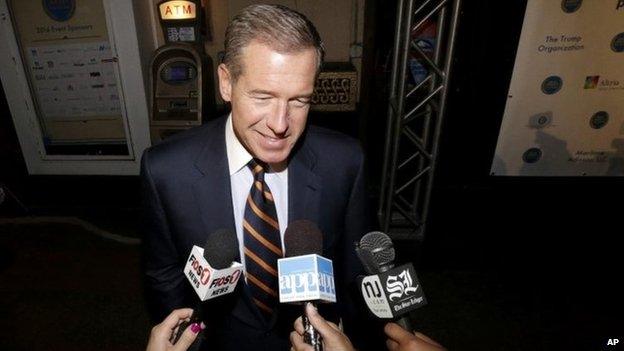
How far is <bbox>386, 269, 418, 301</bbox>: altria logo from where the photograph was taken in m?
1.19

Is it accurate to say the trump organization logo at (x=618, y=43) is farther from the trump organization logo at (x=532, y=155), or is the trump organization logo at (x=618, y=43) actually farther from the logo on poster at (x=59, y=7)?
the logo on poster at (x=59, y=7)

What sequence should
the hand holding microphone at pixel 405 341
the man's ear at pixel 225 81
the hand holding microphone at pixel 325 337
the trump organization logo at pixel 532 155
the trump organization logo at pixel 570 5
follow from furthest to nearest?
the trump organization logo at pixel 532 155 → the trump organization logo at pixel 570 5 → the man's ear at pixel 225 81 → the hand holding microphone at pixel 405 341 → the hand holding microphone at pixel 325 337

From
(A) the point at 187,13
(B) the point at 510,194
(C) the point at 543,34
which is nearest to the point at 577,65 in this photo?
(C) the point at 543,34

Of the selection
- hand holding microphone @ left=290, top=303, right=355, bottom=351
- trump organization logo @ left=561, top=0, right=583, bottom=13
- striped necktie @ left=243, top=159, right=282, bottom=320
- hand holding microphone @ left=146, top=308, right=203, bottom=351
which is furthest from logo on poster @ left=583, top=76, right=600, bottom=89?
hand holding microphone @ left=146, top=308, right=203, bottom=351

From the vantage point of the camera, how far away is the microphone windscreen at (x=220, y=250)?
1.23 meters

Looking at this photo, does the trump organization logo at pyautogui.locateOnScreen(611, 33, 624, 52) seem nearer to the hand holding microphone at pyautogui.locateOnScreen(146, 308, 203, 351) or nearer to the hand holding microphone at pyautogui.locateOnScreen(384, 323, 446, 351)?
the hand holding microphone at pyautogui.locateOnScreen(384, 323, 446, 351)

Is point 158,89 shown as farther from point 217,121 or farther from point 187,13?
point 217,121

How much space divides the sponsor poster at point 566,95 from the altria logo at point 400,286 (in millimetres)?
4039

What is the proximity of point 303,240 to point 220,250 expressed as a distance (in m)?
0.29

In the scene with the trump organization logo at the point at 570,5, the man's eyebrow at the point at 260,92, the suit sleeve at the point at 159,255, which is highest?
the trump organization logo at the point at 570,5

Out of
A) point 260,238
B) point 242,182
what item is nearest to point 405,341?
point 260,238

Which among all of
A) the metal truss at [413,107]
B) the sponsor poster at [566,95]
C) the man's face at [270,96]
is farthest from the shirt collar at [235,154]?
the sponsor poster at [566,95]

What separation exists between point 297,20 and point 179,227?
0.95m

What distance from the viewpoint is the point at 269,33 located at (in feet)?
4.32
